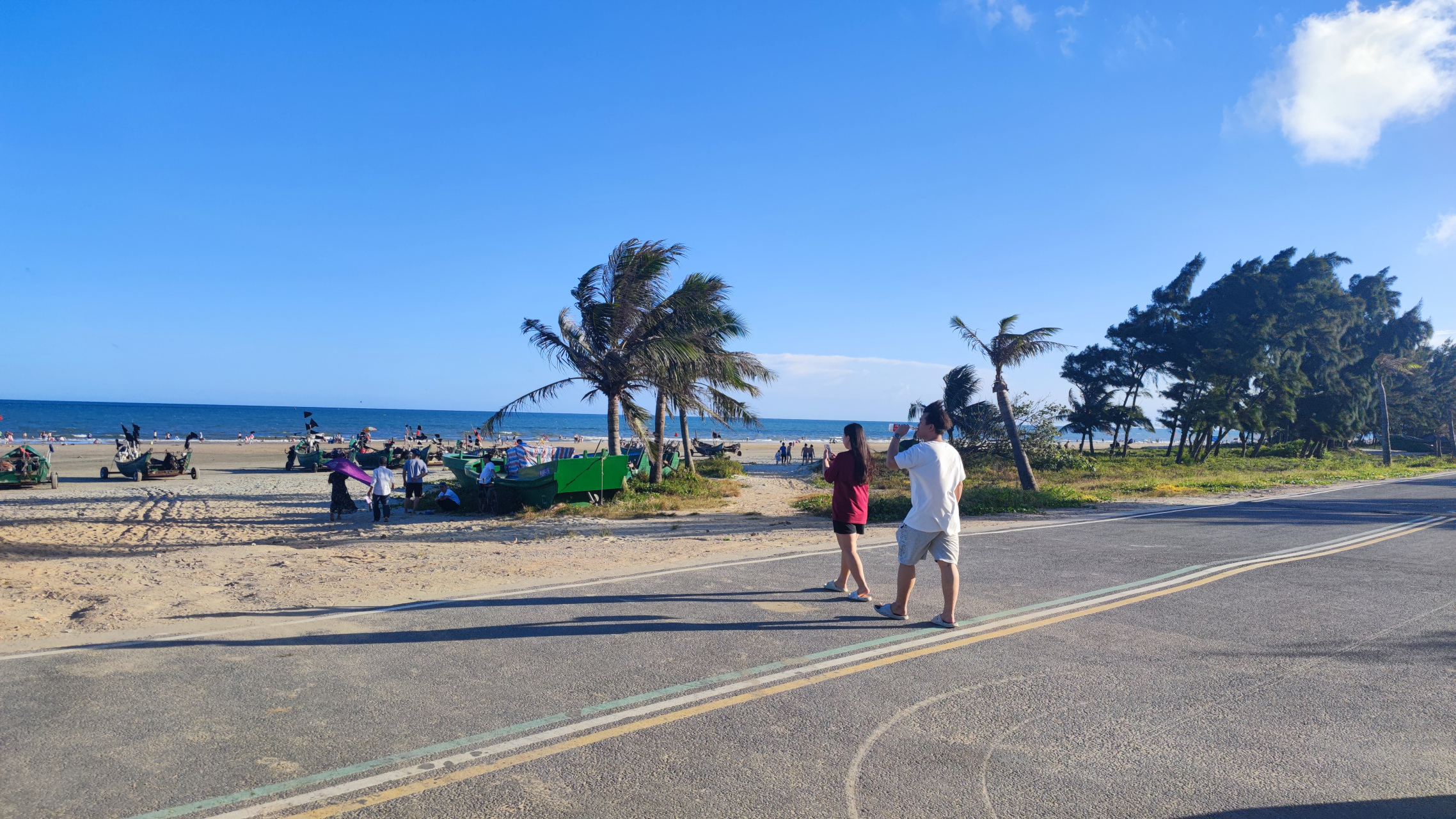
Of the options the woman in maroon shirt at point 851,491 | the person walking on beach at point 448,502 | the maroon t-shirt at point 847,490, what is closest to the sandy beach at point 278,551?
the person walking on beach at point 448,502

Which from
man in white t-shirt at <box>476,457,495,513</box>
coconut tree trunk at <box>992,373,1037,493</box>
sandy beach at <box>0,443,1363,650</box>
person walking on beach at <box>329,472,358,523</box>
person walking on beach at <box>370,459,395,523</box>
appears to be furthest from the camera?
coconut tree trunk at <box>992,373,1037,493</box>

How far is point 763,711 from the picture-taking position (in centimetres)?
435

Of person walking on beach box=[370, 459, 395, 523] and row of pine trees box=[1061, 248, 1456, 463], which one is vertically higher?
row of pine trees box=[1061, 248, 1456, 463]

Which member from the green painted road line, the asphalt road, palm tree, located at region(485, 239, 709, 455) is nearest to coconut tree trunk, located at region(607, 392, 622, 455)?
palm tree, located at region(485, 239, 709, 455)

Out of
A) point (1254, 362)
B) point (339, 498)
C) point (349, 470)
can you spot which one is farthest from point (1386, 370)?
point (339, 498)

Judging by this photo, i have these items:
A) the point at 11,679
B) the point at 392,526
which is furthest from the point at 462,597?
the point at 392,526

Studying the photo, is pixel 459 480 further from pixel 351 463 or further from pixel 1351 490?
pixel 1351 490

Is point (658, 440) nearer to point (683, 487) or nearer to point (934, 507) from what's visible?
point (683, 487)

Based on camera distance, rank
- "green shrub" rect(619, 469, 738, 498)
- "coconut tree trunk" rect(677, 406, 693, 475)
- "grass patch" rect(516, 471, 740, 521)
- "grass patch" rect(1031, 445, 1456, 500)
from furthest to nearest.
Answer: "coconut tree trunk" rect(677, 406, 693, 475)
"grass patch" rect(1031, 445, 1456, 500)
"green shrub" rect(619, 469, 738, 498)
"grass patch" rect(516, 471, 740, 521)

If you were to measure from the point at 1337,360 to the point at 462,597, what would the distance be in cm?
5322

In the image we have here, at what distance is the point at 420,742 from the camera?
3900 millimetres

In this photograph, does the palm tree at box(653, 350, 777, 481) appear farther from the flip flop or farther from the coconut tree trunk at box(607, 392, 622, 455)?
the flip flop

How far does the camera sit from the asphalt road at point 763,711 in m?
3.40

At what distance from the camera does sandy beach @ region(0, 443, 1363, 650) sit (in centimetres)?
703
